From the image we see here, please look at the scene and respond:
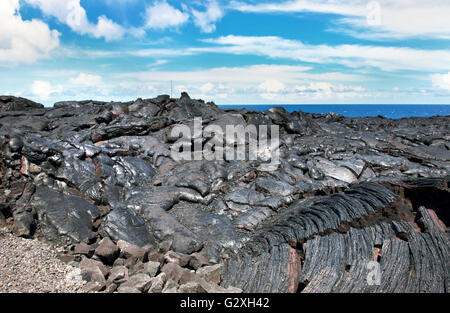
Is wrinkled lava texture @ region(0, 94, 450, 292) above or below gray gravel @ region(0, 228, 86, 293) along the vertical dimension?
above

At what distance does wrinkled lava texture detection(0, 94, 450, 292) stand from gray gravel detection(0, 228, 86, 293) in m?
0.63

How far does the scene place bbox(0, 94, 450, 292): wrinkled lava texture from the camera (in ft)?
26.5

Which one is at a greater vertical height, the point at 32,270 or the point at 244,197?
the point at 244,197

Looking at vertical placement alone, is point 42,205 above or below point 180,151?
below

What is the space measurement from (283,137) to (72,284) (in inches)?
516

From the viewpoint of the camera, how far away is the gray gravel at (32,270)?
25.5 feet

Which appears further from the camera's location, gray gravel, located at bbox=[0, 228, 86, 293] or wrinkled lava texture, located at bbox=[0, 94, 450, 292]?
wrinkled lava texture, located at bbox=[0, 94, 450, 292]

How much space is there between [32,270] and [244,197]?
7.34 metres

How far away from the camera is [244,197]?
1312 cm

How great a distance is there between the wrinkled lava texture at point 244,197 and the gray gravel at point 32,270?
0.63 meters

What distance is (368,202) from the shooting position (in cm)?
1039

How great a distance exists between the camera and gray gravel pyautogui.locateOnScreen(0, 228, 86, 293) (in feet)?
25.5

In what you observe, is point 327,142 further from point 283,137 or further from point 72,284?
point 72,284
